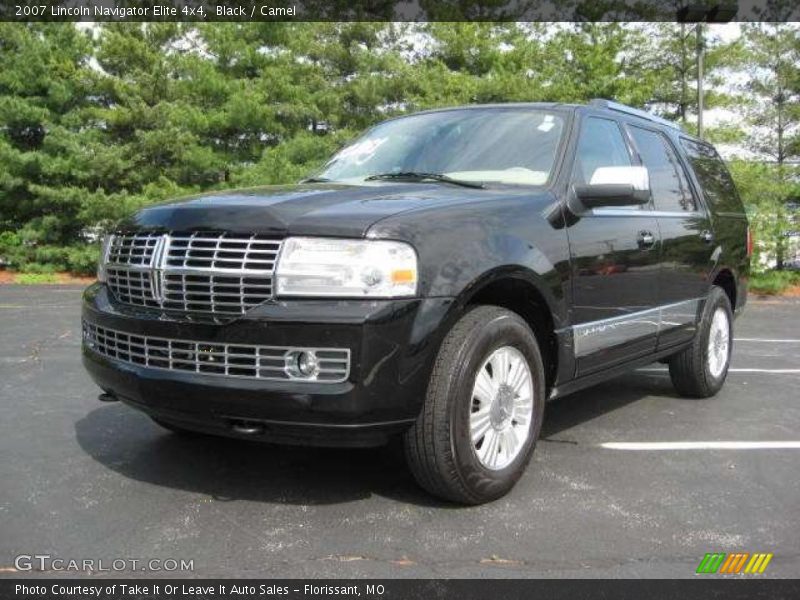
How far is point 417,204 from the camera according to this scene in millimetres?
3424

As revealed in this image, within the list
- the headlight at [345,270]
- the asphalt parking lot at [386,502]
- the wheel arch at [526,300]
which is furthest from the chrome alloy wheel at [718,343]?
the headlight at [345,270]

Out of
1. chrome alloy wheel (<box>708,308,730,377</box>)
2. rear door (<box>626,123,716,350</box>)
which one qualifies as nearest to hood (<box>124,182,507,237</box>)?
rear door (<box>626,123,716,350</box>)

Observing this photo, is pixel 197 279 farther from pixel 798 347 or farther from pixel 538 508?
pixel 798 347

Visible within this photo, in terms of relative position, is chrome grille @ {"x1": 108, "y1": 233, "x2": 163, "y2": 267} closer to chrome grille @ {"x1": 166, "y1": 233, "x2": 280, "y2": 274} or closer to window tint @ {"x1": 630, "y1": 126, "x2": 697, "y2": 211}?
chrome grille @ {"x1": 166, "y1": 233, "x2": 280, "y2": 274}

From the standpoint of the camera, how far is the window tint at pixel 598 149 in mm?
4371

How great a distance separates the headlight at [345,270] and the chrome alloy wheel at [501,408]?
2.03 ft

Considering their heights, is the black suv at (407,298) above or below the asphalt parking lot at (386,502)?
above

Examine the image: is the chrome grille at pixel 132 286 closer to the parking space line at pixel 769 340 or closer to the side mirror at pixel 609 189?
the side mirror at pixel 609 189

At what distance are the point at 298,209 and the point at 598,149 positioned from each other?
2156 millimetres

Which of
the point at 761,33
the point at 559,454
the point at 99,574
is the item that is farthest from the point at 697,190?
the point at 761,33

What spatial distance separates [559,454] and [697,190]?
8.30ft

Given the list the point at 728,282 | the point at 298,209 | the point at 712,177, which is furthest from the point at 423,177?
the point at 728,282
